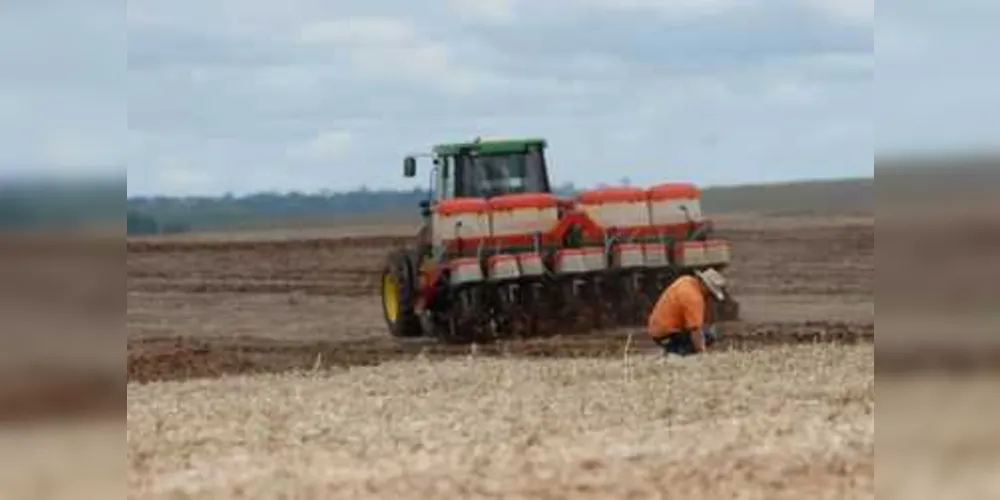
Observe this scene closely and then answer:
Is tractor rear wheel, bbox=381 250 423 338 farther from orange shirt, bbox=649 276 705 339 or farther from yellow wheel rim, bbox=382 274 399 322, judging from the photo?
orange shirt, bbox=649 276 705 339

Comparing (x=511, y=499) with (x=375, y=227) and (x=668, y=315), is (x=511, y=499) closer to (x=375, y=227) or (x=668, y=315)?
(x=668, y=315)

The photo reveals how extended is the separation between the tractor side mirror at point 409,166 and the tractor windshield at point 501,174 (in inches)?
19.8

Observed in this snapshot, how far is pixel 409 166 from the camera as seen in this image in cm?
1387

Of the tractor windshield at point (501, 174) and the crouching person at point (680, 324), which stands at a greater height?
the tractor windshield at point (501, 174)

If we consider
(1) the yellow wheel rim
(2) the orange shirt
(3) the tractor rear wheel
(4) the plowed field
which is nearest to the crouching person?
(2) the orange shirt

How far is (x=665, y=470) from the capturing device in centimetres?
586

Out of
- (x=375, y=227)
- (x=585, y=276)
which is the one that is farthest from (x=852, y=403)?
(x=375, y=227)

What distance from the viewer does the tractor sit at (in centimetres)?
1301

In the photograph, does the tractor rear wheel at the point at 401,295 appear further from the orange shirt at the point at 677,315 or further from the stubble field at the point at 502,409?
the orange shirt at the point at 677,315

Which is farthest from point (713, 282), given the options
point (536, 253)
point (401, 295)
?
point (401, 295)

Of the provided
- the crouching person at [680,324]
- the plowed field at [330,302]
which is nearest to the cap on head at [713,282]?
the crouching person at [680,324]

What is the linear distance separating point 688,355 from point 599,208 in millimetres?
3040

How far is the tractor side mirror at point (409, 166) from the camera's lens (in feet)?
45.4

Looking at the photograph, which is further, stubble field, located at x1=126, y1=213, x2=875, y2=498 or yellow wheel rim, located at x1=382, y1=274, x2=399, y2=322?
yellow wheel rim, located at x1=382, y1=274, x2=399, y2=322
